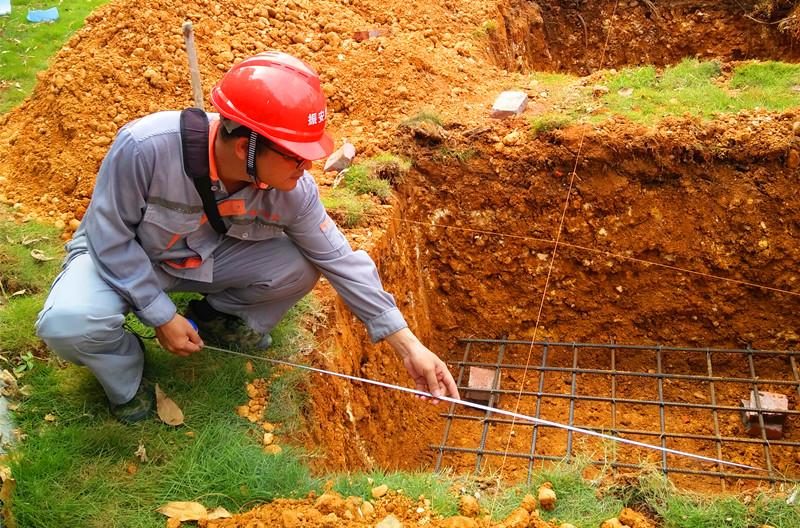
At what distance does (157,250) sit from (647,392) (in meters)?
3.40

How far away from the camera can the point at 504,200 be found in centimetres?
474

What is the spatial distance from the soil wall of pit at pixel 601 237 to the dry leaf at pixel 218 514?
5.79 ft

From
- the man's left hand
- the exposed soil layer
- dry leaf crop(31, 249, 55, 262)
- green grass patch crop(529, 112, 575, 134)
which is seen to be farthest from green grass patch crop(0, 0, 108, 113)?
the man's left hand

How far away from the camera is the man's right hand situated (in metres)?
2.63

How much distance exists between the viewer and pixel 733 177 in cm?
452

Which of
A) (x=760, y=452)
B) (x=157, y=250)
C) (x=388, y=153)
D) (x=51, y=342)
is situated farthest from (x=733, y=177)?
(x=51, y=342)

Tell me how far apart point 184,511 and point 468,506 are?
1073mm

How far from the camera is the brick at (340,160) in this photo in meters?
4.64

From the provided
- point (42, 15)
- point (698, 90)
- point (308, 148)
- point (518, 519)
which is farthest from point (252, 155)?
point (42, 15)

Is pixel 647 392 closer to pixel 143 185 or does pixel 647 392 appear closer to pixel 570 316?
pixel 570 316

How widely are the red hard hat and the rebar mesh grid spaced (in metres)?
2.26

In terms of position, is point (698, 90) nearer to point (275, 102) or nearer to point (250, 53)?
point (250, 53)

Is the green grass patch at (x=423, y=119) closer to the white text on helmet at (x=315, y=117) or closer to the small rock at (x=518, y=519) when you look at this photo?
the white text on helmet at (x=315, y=117)

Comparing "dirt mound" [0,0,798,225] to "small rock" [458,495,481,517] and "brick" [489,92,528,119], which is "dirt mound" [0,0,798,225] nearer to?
"brick" [489,92,528,119]
